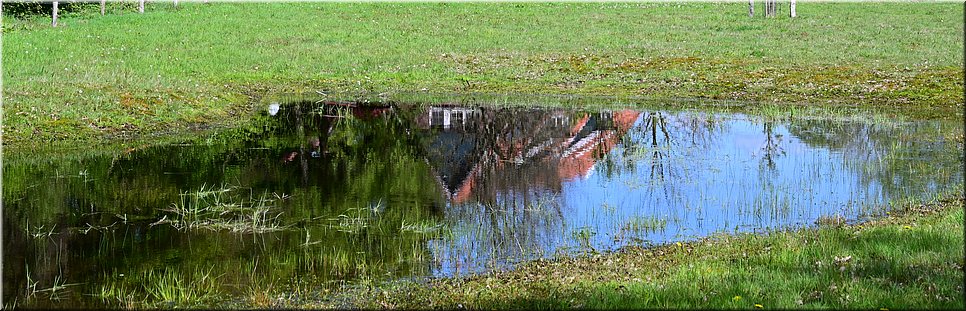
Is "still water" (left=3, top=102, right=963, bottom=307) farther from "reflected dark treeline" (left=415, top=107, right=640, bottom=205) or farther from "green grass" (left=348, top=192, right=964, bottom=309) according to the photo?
"green grass" (left=348, top=192, right=964, bottom=309)

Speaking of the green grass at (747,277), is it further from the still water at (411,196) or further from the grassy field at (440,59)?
the grassy field at (440,59)

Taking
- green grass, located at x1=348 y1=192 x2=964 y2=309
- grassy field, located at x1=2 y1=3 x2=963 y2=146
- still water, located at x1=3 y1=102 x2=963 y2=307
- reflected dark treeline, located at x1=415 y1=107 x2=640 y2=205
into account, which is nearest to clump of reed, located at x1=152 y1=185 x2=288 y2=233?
still water, located at x1=3 y1=102 x2=963 y2=307

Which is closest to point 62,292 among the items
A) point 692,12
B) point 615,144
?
point 615,144

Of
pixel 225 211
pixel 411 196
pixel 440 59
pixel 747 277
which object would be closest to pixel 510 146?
pixel 411 196

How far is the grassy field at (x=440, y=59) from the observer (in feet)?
82.3

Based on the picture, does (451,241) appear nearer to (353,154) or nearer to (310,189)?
(310,189)

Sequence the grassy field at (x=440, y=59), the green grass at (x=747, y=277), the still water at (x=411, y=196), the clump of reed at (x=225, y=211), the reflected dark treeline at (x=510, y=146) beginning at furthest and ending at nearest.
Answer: the grassy field at (x=440, y=59) < the reflected dark treeline at (x=510, y=146) < the clump of reed at (x=225, y=211) < the still water at (x=411, y=196) < the green grass at (x=747, y=277)

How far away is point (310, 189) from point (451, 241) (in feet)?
14.5

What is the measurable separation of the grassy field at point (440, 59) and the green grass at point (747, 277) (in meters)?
14.1

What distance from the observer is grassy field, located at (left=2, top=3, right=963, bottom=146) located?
2509 cm

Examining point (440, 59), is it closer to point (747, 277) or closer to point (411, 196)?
point (411, 196)

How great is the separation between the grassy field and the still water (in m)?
3.96

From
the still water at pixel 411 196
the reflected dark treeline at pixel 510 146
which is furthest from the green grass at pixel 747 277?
the reflected dark treeline at pixel 510 146

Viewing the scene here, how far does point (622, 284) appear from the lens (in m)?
9.02
